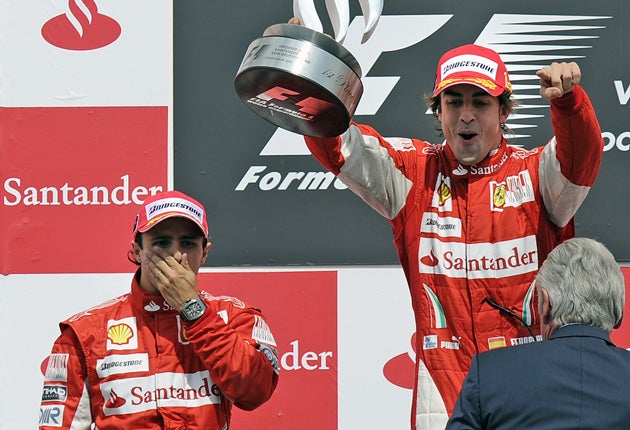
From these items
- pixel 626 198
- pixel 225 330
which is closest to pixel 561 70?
pixel 225 330

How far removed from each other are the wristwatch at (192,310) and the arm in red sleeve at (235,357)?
0.01m

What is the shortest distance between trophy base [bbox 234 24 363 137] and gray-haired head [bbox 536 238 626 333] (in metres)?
0.60

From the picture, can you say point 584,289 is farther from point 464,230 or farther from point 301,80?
point 301,80

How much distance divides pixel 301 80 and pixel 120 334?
772 mm

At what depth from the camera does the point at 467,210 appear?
2.69 m

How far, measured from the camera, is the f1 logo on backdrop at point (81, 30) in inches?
141

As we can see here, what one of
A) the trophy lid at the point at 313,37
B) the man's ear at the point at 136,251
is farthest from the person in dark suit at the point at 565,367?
the man's ear at the point at 136,251

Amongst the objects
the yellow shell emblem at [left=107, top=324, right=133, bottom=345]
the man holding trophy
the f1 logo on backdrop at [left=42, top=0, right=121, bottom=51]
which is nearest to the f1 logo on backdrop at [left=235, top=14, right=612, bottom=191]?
the f1 logo on backdrop at [left=42, top=0, right=121, bottom=51]

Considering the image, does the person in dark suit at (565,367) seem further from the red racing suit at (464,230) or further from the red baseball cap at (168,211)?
the red baseball cap at (168,211)

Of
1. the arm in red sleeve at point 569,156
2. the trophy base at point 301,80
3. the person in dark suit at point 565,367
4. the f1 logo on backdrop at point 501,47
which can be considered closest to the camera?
the person in dark suit at point 565,367

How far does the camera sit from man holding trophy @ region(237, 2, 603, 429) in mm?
2633

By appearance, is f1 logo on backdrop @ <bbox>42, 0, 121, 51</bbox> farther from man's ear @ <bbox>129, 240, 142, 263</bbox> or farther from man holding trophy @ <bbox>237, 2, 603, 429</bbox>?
man holding trophy @ <bbox>237, 2, 603, 429</bbox>

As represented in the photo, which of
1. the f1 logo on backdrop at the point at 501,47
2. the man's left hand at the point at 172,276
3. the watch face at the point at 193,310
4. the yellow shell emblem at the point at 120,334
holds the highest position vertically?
the f1 logo on backdrop at the point at 501,47

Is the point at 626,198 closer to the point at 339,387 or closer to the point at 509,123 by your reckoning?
the point at 509,123
